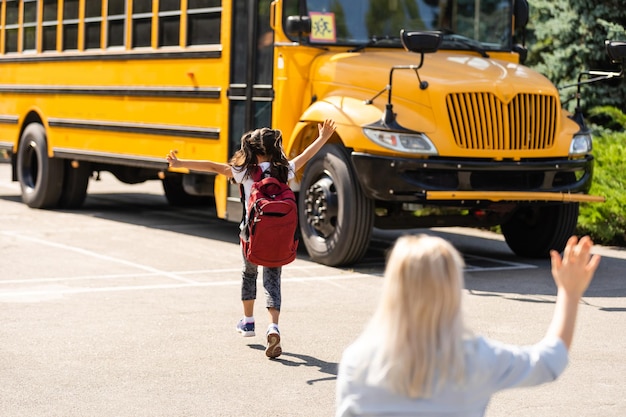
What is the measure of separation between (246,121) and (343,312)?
3.43m

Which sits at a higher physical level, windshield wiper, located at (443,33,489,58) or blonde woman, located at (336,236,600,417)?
windshield wiper, located at (443,33,489,58)

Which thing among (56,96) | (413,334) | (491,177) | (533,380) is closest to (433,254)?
(413,334)

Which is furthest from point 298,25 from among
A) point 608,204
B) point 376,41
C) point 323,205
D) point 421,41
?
point 608,204

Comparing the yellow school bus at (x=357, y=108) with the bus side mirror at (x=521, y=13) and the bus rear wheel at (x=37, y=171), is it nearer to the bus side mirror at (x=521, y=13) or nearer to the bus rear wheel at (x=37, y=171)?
the bus side mirror at (x=521, y=13)

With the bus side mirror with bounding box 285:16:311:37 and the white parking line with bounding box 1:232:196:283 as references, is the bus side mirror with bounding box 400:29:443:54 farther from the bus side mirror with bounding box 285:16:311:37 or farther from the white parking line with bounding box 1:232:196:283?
the white parking line with bounding box 1:232:196:283

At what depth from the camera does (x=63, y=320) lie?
7566mm

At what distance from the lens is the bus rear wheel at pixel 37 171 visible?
47.7 feet

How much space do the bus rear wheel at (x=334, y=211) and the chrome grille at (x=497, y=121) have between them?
2.84 ft

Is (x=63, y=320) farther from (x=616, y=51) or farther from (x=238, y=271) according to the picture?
(x=616, y=51)

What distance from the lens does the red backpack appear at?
21.9ft

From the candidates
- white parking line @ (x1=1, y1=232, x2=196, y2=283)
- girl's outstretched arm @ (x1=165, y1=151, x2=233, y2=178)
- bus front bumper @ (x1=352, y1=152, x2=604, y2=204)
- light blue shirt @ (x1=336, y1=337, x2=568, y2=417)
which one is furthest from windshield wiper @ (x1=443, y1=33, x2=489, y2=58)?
light blue shirt @ (x1=336, y1=337, x2=568, y2=417)

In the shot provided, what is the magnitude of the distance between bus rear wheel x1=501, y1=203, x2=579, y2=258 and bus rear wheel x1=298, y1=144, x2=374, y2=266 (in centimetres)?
164

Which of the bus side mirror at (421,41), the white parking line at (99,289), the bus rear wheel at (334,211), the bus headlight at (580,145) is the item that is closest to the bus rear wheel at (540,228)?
the bus headlight at (580,145)

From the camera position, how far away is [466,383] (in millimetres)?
2805
